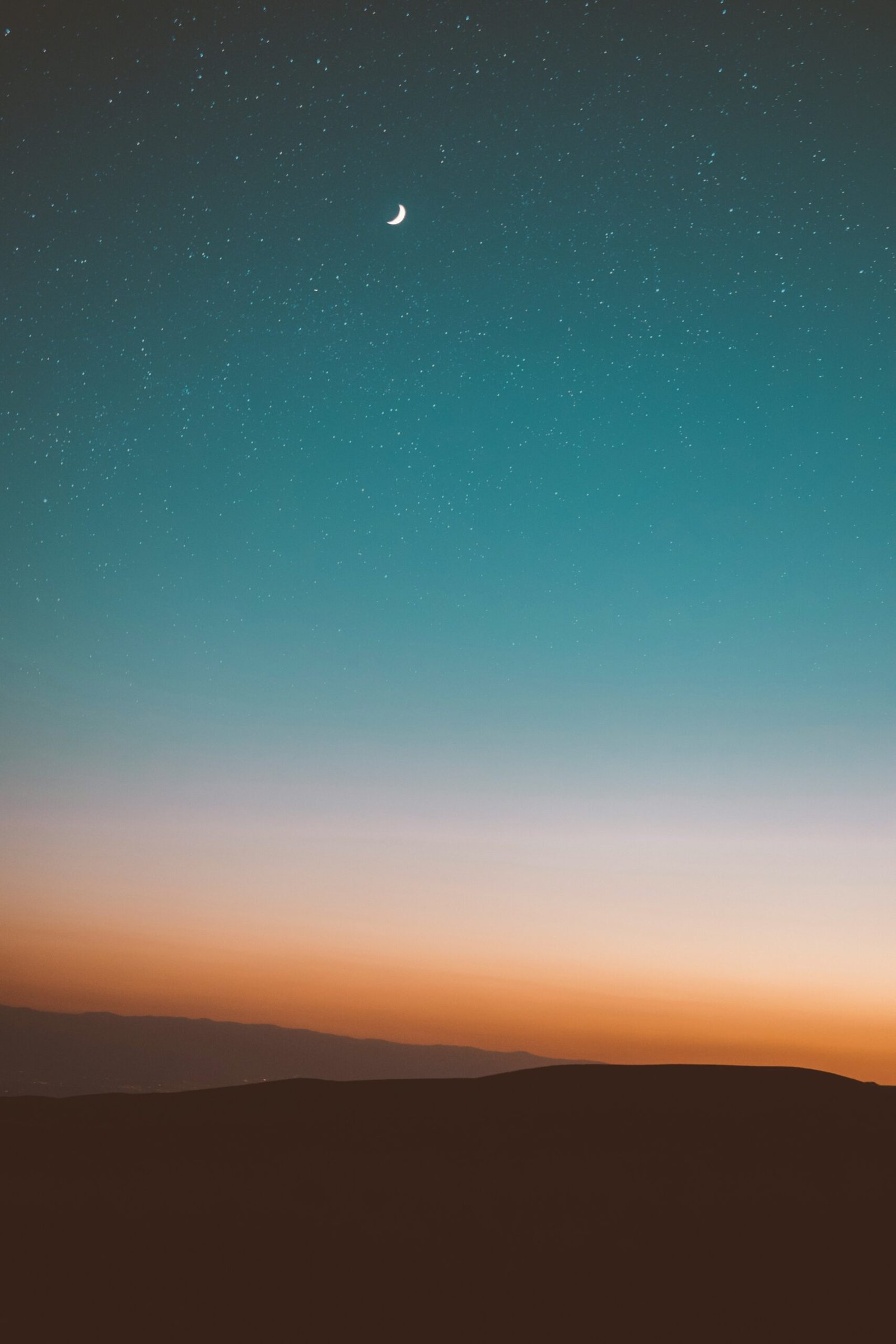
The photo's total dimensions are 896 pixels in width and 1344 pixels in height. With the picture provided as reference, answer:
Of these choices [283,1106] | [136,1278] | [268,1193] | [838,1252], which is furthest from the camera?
[283,1106]

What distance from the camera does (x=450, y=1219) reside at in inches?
473

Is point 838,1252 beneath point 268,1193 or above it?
above

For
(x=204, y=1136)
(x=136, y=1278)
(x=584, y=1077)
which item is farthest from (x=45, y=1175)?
(x=584, y=1077)

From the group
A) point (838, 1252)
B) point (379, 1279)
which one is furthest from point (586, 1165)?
point (379, 1279)

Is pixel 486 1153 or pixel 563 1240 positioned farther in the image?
pixel 486 1153

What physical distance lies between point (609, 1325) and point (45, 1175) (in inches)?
355

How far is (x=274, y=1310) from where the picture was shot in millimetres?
9375

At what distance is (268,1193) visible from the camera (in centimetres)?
1298

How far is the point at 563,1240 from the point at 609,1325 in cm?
219

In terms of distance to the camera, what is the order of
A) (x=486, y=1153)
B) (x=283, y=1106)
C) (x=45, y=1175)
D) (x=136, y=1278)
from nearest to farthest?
1. (x=136, y=1278)
2. (x=45, y=1175)
3. (x=486, y=1153)
4. (x=283, y=1106)

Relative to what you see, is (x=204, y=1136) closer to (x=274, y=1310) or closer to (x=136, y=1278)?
(x=136, y=1278)

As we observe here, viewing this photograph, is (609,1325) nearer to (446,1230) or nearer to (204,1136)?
(446,1230)

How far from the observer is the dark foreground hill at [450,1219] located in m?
9.44

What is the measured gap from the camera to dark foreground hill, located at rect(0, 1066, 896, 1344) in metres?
9.44
